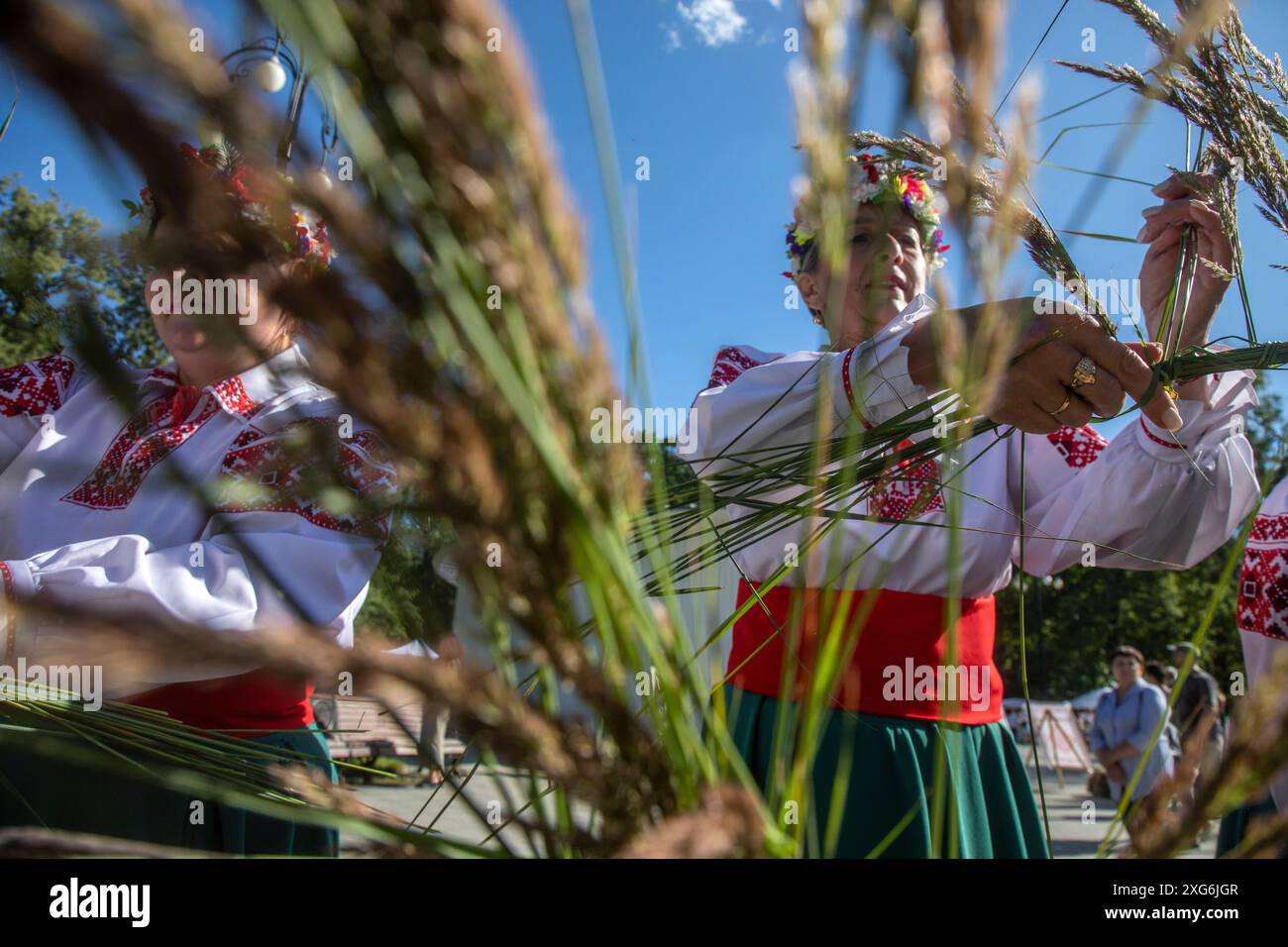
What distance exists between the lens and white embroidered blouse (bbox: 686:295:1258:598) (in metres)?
1.22

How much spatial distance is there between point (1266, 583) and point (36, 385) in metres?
2.50

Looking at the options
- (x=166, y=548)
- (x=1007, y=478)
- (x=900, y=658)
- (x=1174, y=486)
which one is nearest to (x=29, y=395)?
(x=166, y=548)

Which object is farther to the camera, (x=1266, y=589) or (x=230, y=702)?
(x=1266, y=589)

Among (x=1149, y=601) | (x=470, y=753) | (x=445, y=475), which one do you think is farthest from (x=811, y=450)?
(x=1149, y=601)

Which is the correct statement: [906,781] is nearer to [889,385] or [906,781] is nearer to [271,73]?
[889,385]

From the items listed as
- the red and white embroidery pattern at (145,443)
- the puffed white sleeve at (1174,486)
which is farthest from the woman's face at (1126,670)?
the red and white embroidery pattern at (145,443)

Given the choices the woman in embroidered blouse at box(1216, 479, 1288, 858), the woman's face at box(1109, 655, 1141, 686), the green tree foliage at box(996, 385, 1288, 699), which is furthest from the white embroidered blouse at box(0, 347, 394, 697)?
the green tree foliage at box(996, 385, 1288, 699)

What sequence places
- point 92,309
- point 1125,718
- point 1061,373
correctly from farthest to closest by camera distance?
1. point 1125,718
2. point 1061,373
3. point 92,309

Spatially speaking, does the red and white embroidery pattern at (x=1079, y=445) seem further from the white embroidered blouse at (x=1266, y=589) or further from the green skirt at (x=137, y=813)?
the green skirt at (x=137, y=813)

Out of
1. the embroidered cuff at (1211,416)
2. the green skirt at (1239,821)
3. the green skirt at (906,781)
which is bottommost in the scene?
the green skirt at (1239,821)

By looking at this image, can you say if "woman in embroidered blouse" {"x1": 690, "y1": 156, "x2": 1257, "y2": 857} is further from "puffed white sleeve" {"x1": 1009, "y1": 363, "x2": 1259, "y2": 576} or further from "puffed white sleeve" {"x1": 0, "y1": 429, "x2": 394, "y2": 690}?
"puffed white sleeve" {"x1": 0, "y1": 429, "x2": 394, "y2": 690}

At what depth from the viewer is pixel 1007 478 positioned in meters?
1.85

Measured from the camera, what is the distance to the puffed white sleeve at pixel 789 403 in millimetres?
1002

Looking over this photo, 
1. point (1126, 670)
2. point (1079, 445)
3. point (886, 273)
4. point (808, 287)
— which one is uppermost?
point (808, 287)
